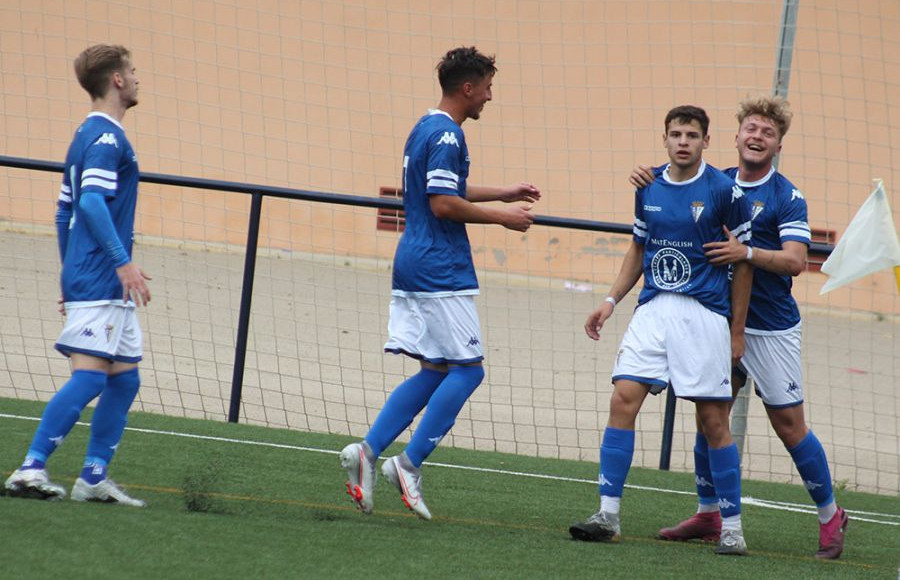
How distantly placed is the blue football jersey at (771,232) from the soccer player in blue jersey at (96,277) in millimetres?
2559

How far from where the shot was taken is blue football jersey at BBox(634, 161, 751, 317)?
17.6ft

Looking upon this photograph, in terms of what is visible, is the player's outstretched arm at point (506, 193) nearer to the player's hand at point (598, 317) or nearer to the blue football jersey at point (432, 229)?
the blue football jersey at point (432, 229)

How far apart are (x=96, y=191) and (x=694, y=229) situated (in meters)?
2.34

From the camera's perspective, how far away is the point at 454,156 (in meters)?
5.52

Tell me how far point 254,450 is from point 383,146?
9.77m

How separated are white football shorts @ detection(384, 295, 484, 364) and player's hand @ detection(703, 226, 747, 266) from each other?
1.01 metres

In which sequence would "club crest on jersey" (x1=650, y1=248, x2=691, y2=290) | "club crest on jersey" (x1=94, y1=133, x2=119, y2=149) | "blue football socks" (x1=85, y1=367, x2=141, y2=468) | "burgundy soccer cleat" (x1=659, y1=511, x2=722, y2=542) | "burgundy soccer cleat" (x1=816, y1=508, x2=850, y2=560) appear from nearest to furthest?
1. "club crest on jersey" (x1=94, y1=133, x2=119, y2=149)
2. "blue football socks" (x1=85, y1=367, x2=141, y2=468)
3. "club crest on jersey" (x1=650, y1=248, x2=691, y2=290)
4. "burgundy soccer cleat" (x1=816, y1=508, x2=850, y2=560)
5. "burgundy soccer cleat" (x1=659, y1=511, x2=722, y2=542)

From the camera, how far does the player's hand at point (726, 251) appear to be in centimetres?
532

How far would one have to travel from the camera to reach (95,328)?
16.9 ft

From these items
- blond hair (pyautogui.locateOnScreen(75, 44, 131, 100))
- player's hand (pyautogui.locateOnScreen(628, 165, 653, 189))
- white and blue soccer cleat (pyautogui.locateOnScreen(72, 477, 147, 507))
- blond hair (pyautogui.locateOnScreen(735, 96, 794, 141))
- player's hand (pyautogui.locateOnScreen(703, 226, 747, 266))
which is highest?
blond hair (pyautogui.locateOnScreen(75, 44, 131, 100))

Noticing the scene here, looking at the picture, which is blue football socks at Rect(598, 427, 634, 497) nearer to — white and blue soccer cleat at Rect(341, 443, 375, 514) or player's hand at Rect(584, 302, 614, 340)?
player's hand at Rect(584, 302, 614, 340)

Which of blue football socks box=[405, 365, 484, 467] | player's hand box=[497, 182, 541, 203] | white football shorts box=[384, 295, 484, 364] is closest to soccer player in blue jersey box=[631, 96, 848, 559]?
player's hand box=[497, 182, 541, 203]

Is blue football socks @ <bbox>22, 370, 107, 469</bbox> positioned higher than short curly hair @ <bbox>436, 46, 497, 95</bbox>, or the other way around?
short curly hair @ <bbox>436, 46, 497, 95</bbox>

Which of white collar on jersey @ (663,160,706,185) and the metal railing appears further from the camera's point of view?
the metal railing
